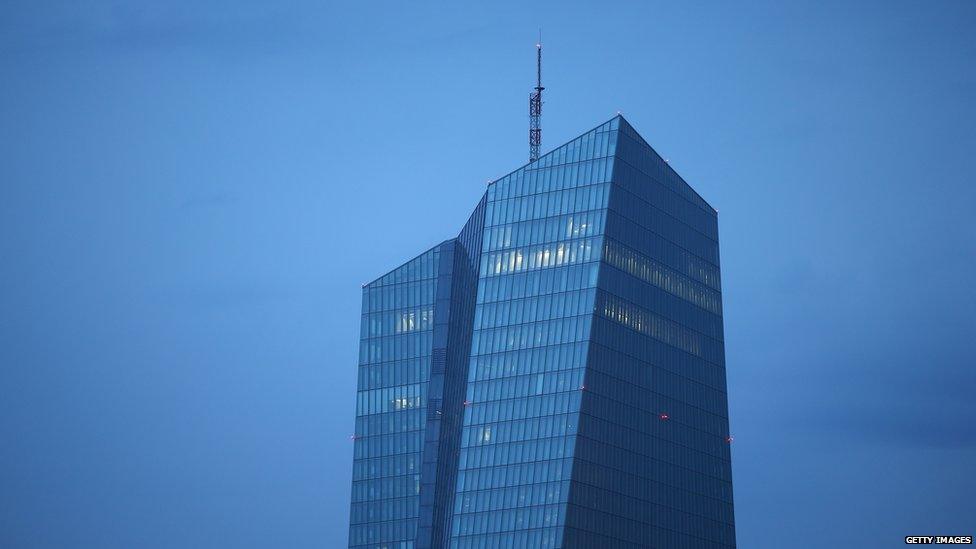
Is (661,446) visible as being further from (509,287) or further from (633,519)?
(509,287)

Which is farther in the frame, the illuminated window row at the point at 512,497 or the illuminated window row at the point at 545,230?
the illuminated window row at the point at 545,230

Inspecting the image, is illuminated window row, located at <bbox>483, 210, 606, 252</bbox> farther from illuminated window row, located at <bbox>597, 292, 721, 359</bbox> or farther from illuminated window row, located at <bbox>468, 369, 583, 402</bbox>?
illuminated window row, located at <bbox>468, 369, 583, 402</bbox>

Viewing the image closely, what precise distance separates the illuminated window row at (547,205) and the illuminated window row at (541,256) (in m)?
4.18

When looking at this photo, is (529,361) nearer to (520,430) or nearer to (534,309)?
(534,309)

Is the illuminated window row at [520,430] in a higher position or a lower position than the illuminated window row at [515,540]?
higher

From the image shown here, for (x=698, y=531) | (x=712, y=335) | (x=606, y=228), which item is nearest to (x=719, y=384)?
(x=712, y=335)

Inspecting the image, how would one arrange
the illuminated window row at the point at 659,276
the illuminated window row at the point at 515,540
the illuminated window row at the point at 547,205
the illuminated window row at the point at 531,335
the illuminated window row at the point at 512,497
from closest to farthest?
the illuminated window row at the point at 515,540
the illuminated window row at the point at 512,497
the illuminated window row at the point at 531,335
the illuminated window row at the point at 659,276
the illuminated window row at the point at 547,205

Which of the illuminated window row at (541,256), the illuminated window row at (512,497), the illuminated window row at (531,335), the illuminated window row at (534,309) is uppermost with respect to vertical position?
the illuminated window row at (541,256)

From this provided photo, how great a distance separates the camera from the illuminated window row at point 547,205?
576 feet

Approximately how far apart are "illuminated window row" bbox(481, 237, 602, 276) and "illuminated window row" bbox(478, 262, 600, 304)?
2.56 feet

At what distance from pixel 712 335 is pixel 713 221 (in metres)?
16.5

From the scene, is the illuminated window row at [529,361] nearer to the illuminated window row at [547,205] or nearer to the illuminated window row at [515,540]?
the illuminated window row at [547,205]

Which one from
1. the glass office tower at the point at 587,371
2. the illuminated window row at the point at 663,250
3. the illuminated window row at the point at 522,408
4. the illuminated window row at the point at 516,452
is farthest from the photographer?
the illuminated window row at the point at 663,250

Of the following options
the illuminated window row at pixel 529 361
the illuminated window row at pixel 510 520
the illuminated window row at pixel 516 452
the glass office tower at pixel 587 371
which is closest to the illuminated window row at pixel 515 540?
the glass office tower at pixel 587 371
